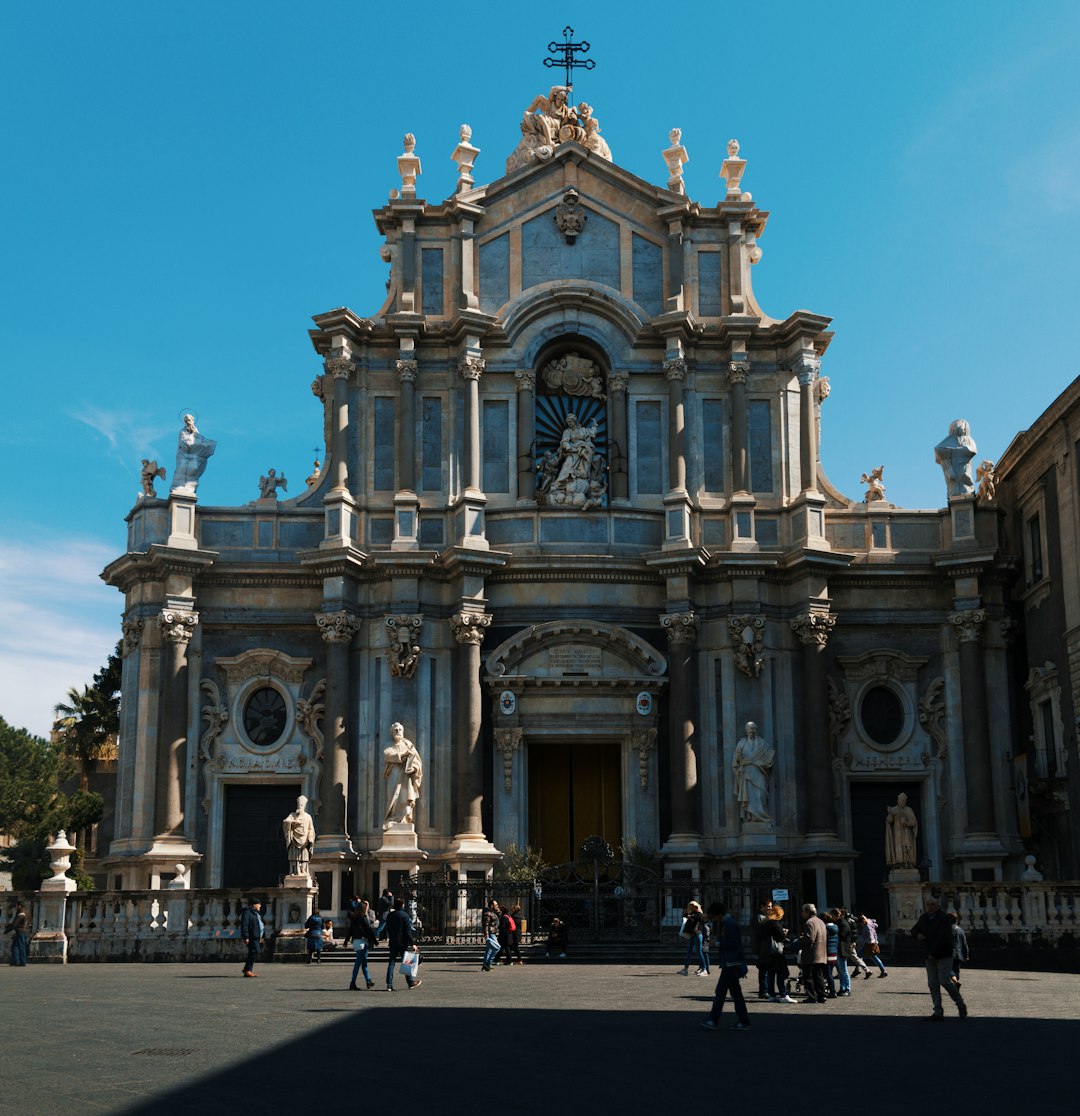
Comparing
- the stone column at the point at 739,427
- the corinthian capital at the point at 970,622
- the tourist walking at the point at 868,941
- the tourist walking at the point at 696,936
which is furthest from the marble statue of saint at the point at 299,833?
the corinthian capital at the point at 970,622

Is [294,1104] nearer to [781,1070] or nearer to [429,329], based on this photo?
[781,1070]

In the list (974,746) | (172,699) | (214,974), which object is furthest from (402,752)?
(974,746)

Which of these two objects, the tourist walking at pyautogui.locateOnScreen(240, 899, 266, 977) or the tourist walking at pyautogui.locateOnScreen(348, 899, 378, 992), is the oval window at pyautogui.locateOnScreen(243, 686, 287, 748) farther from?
the tourist walking at pyautogui.locateOnScreen(348, 899, 378, 992)

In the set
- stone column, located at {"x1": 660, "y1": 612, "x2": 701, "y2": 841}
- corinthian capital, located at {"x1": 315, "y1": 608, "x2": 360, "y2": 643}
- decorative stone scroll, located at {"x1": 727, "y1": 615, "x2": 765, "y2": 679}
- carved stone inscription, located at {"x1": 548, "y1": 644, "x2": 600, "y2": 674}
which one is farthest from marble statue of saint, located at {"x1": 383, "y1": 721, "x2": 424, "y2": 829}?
decorative stone scroll, located at {"x1": 727, "y1": 615, "x2": 765, "y2": 679}

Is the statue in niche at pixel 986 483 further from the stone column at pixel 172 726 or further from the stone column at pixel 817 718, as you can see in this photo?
the stone column at pixel 172 726

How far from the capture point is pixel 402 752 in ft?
111

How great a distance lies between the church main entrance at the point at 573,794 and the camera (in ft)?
120

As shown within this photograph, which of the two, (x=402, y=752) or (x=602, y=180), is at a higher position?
(x=602, y=180)

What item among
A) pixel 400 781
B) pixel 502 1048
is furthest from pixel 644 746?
pixel 502 1048

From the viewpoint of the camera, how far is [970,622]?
1409 inches

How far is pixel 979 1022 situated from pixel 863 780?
59.7 ft

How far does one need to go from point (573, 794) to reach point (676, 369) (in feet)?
34.4

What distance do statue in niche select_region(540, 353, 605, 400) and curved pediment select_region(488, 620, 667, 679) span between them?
6.37 meters

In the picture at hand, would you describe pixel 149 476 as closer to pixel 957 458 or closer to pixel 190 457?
pixel 190 457
